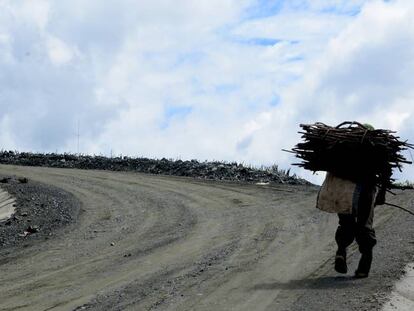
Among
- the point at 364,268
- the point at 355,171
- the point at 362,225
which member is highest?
the point at 355,171

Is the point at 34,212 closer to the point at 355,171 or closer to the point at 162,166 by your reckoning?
the point at 355,171

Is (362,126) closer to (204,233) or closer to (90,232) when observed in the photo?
(204,233)

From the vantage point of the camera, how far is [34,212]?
16.7 metres

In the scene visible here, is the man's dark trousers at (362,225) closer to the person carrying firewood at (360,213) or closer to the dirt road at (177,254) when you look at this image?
the person carrying firewood at (360,213)

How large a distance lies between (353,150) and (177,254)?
151 inches

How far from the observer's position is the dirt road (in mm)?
8305

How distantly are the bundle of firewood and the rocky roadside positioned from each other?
681 cm

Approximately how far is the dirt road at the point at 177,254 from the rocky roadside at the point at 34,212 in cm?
41

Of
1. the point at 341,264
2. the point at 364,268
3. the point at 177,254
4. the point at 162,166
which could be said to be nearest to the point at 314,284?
the point at 341,264

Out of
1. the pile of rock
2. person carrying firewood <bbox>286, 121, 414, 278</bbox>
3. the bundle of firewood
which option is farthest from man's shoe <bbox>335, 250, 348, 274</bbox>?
the pile of rock

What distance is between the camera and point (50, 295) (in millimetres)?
8688

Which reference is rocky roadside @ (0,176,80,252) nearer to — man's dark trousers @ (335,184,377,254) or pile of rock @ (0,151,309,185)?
pile of rock @ (0,151,309,185)

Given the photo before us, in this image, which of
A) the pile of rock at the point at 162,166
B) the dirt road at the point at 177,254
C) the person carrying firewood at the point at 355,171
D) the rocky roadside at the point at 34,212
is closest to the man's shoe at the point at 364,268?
the person carrying firewood at the point at 355,171

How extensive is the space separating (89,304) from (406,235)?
646 cm
